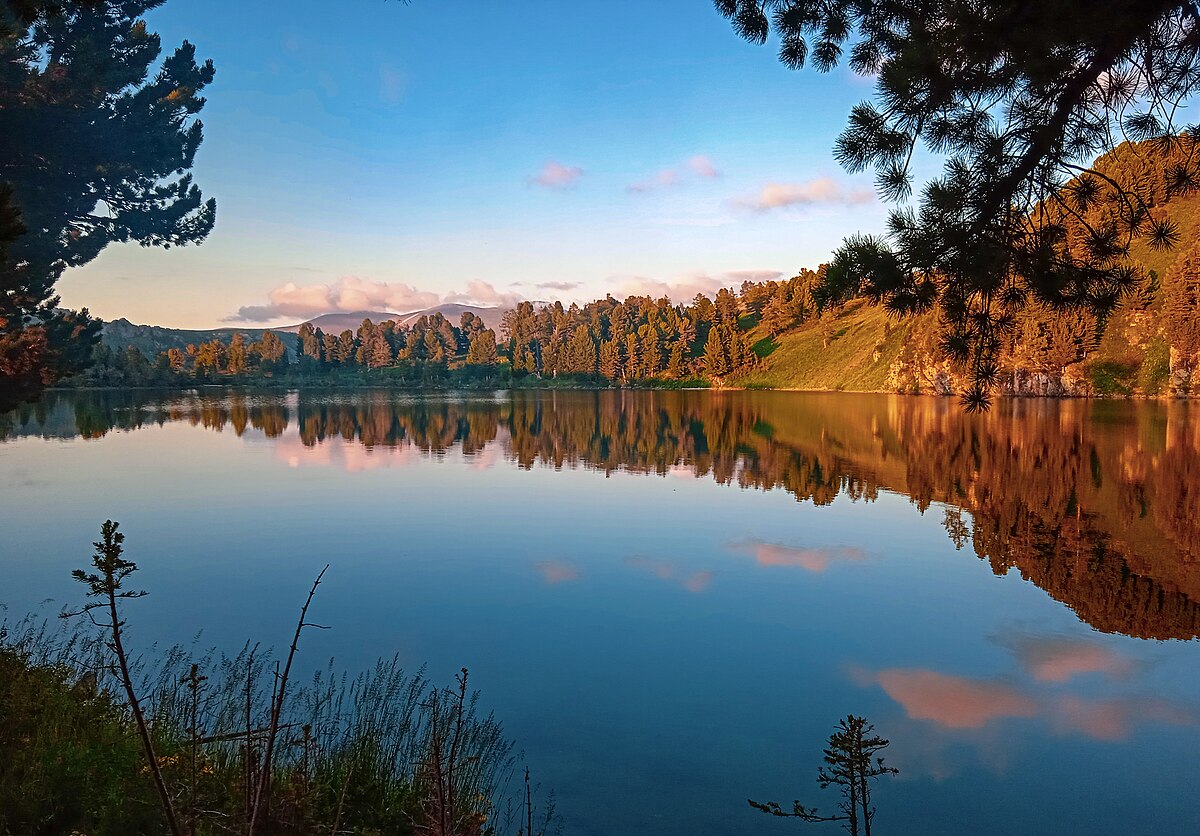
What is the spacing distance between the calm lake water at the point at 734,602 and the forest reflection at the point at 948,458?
0.75 feet

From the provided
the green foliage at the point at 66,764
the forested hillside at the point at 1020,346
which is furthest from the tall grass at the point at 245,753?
the forested hillside at the point at 1020,346

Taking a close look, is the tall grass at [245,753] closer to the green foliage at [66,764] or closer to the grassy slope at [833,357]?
the green foliage at [66,764]

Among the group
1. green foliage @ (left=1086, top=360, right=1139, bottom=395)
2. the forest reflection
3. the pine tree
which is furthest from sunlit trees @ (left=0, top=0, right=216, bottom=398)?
the pine tree

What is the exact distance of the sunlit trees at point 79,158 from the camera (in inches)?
1136

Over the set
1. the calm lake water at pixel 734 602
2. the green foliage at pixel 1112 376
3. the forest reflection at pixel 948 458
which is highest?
the green foliage at pixel 1112 376

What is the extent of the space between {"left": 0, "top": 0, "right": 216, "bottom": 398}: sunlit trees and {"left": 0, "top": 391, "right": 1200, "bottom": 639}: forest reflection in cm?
1741

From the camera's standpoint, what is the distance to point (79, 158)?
114ft

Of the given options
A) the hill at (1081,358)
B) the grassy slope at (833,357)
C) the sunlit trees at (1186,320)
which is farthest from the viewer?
the grassy slope at (833,357)

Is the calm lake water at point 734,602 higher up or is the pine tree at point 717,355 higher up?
the pine tree at point 717,355

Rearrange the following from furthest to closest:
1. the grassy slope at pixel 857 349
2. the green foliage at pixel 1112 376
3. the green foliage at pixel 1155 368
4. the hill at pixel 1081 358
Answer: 1. the grassy slope at pixel 857 349
2. the green foliage at pixel 1112 376
3. the green foliage at pixel 1155 368
4. the hill at pixel 1081 358

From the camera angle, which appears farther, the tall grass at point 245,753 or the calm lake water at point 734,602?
the calm lake water at point 734,602

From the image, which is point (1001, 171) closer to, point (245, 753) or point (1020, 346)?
point (245, 753)

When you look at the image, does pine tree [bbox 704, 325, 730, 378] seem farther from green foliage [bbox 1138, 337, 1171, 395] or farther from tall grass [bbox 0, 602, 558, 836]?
tall grass [bbox 0, 602, 558, 836]

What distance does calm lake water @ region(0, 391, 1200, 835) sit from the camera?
9.38 meters
